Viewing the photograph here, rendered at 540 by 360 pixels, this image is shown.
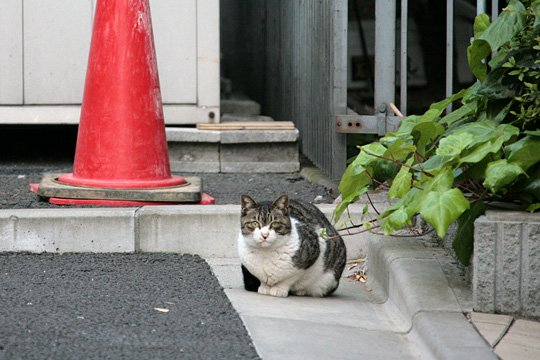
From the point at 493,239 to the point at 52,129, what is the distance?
6.43 m

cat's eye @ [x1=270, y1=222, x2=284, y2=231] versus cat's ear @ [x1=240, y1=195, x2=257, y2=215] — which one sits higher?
cat's ear @ [x1=240, y1=195, x2=257, y2=215]

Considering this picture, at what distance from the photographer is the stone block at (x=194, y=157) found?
785cm

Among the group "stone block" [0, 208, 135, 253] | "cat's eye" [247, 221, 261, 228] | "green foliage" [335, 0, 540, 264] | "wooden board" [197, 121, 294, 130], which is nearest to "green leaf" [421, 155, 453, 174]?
"green foliage" [335, 0, 540, 264]

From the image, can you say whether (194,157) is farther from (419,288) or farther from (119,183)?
(419,288)

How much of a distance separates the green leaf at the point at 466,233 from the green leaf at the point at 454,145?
33 cm

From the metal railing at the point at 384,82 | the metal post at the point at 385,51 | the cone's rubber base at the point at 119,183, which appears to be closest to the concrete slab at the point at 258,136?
the metal railing at the point at 384,82

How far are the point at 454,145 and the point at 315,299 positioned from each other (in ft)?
3.91

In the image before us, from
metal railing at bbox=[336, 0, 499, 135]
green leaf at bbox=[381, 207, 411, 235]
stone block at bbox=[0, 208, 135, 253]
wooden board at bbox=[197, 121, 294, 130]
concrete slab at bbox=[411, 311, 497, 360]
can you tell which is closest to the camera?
concrete slab at bbox=[411, 311, 497, 360]

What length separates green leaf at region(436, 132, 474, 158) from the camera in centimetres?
411

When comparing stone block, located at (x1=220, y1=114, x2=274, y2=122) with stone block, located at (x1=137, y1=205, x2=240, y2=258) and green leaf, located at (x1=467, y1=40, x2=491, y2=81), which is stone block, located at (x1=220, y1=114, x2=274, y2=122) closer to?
stone block, located at (x1=137, y1=205, x2=240, y2=258)

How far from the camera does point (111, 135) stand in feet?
20.3

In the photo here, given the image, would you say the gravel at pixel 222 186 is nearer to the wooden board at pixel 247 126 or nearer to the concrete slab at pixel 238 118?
the wooden board at pixel 247 126

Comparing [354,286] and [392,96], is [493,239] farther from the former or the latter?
[392,96]

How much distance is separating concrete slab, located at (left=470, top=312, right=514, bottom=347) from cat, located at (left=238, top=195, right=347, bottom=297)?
1.03 metres
